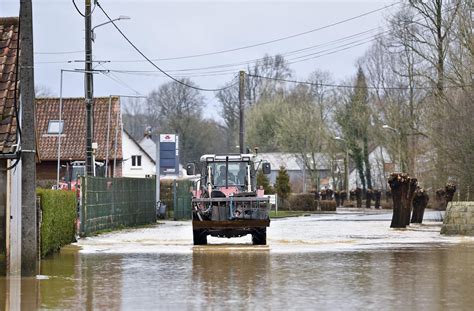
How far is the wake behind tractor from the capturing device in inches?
992

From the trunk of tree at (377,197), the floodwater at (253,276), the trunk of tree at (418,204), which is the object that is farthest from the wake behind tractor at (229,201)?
the trunk of tree at (377,197)

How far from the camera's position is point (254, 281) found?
16.8m

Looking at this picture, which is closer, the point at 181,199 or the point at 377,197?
the point at 181,199

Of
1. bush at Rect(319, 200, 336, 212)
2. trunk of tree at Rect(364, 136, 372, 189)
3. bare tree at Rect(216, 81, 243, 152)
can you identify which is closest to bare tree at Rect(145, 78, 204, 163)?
bare tree at Rect(216, 81, 243, 152)

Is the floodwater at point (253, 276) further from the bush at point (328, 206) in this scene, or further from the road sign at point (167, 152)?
the bush at point (328, 206)

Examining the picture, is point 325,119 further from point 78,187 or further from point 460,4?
point 78,187

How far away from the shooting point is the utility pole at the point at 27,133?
16.8m

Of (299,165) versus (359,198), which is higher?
(299,165)

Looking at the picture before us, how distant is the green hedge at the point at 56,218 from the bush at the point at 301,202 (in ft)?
131

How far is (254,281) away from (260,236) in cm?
930

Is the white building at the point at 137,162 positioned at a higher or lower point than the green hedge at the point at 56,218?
higher

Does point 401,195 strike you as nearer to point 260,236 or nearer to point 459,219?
point 459,219

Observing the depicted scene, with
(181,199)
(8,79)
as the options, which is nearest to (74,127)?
(181,199)

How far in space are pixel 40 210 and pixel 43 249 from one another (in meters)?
1.05
